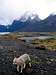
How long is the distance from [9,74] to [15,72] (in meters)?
1.28

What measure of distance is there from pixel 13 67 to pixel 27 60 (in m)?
2.12

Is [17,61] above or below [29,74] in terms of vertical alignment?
above

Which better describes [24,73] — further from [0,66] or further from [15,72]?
[0,66]

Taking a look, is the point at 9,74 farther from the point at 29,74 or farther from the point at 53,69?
the point at 53,69

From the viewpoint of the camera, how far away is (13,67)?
1090 inches

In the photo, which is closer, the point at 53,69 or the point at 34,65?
the point at 53,69

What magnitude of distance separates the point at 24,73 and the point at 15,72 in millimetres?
1097

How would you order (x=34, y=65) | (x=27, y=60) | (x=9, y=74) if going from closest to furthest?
(x=9, y=74) < (x=27, y=60) < (x=34, y=65)

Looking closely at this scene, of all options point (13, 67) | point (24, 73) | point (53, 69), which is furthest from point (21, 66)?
point (53, 69)

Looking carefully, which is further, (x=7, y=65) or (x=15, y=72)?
(x=7, y=65)

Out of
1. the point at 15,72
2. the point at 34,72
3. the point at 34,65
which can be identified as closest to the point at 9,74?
the point at 15,72

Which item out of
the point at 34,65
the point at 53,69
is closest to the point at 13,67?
the point at 34,65

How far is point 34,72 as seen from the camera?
2553cm

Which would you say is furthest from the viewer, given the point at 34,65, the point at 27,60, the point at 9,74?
the point at 34,65
